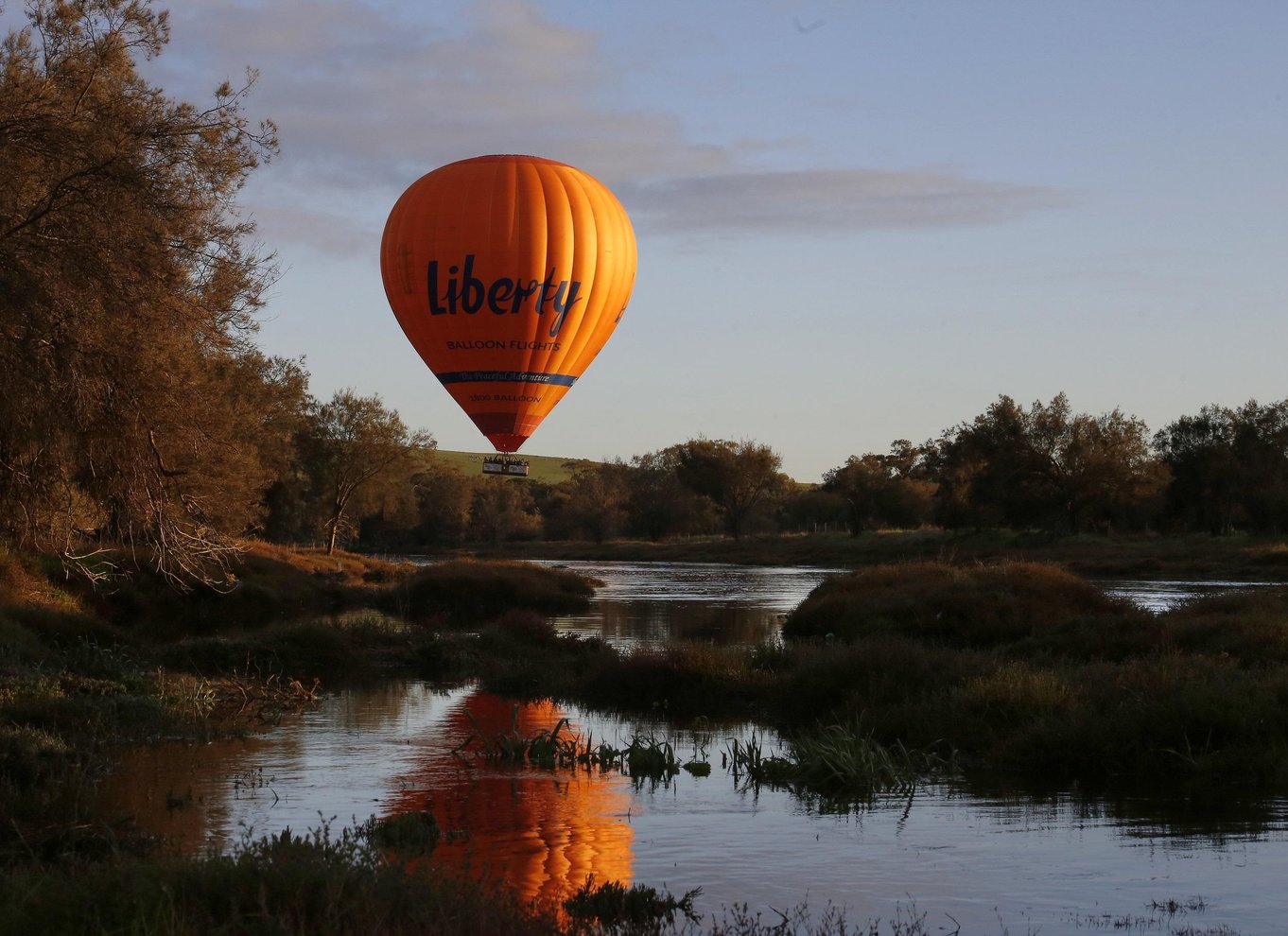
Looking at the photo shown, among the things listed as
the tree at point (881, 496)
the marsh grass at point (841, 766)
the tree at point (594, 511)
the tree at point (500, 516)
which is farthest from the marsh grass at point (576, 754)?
the tree at point (594, 511)

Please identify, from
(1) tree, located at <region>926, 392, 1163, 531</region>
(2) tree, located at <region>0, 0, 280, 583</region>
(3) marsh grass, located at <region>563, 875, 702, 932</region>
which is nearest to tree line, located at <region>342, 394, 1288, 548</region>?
(1) tree, located at <region>926, 392, 1163, 531</region>

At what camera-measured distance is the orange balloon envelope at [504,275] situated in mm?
35500

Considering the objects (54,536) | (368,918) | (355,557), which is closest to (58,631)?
(54,536)

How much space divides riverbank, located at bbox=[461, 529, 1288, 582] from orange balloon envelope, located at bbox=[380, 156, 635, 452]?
15.2 metres

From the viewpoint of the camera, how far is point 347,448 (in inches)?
3324

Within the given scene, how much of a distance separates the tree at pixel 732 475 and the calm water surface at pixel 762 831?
109 m

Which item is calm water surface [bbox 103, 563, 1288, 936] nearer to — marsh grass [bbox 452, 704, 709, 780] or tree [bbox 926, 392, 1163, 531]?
marsh grass [bbox 452, 704, 709, 780]

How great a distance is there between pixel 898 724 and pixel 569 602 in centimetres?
3214

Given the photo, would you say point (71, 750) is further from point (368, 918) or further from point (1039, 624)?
point (1039, 624)

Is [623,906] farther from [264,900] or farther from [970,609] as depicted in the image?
[970,609]

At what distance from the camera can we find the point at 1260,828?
589 inches

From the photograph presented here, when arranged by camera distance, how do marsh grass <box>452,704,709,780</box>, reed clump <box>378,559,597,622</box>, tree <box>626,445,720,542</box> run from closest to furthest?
marsh grass <box>452,704,709,780</box> < reed clump <box>378,559,597,622</box> < tree <box>626,445,720,542</box>

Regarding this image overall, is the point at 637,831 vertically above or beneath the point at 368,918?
beneath

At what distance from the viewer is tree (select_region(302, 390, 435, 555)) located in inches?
3324
